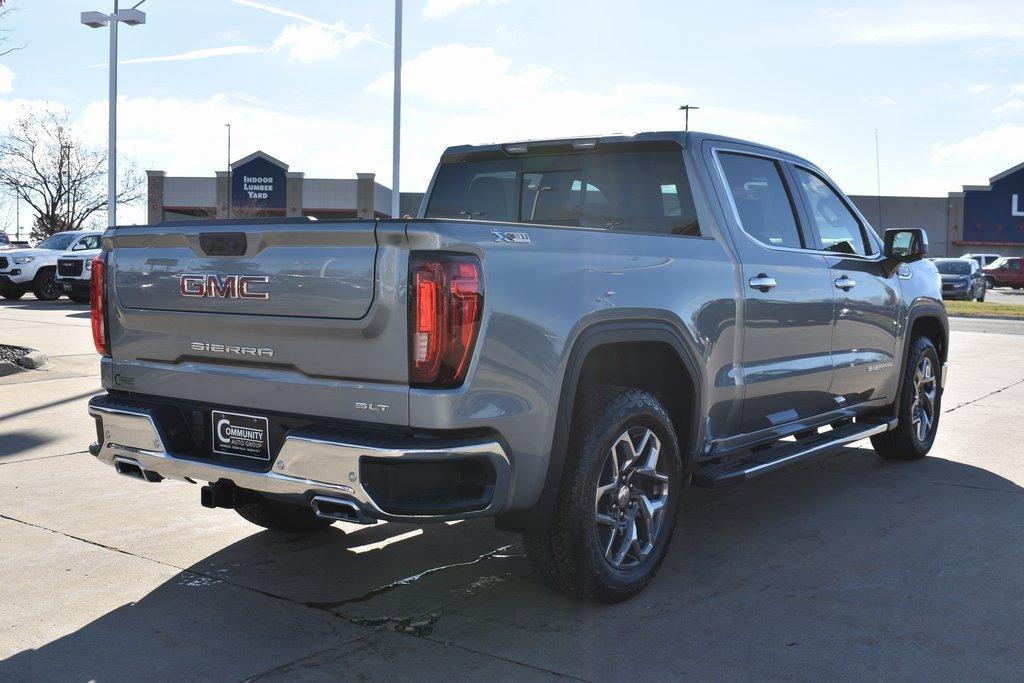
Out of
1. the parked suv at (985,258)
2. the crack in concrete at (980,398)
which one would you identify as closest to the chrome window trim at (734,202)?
the crack in concrete at (980,398)

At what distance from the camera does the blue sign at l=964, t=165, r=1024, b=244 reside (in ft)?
204

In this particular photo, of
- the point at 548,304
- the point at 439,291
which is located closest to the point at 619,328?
the point at 548,304

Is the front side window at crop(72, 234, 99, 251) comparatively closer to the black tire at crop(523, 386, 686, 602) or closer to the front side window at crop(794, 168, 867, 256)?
the front side window at crop(794, 168, 867, 256)

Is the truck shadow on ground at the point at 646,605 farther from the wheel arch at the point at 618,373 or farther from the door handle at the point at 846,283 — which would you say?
the door handle at the point at 846,283

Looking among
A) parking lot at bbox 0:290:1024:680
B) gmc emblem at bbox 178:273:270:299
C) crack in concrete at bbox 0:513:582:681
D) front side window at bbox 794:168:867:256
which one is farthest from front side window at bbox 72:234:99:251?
gmc emblem at bbox 178:273:270:299

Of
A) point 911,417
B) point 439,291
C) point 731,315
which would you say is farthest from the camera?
point 911,417

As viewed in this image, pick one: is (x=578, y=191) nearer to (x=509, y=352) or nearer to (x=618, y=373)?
(x=618, y=373)

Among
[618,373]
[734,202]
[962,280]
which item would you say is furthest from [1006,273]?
[618,373]

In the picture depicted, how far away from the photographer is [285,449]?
378 cm

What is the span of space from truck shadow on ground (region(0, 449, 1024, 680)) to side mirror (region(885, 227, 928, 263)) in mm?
1637

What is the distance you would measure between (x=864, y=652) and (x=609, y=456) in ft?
3.91

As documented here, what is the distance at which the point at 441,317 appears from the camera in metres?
3.63

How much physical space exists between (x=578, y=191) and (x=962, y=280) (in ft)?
98.8

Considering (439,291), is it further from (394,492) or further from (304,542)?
(304,542)
